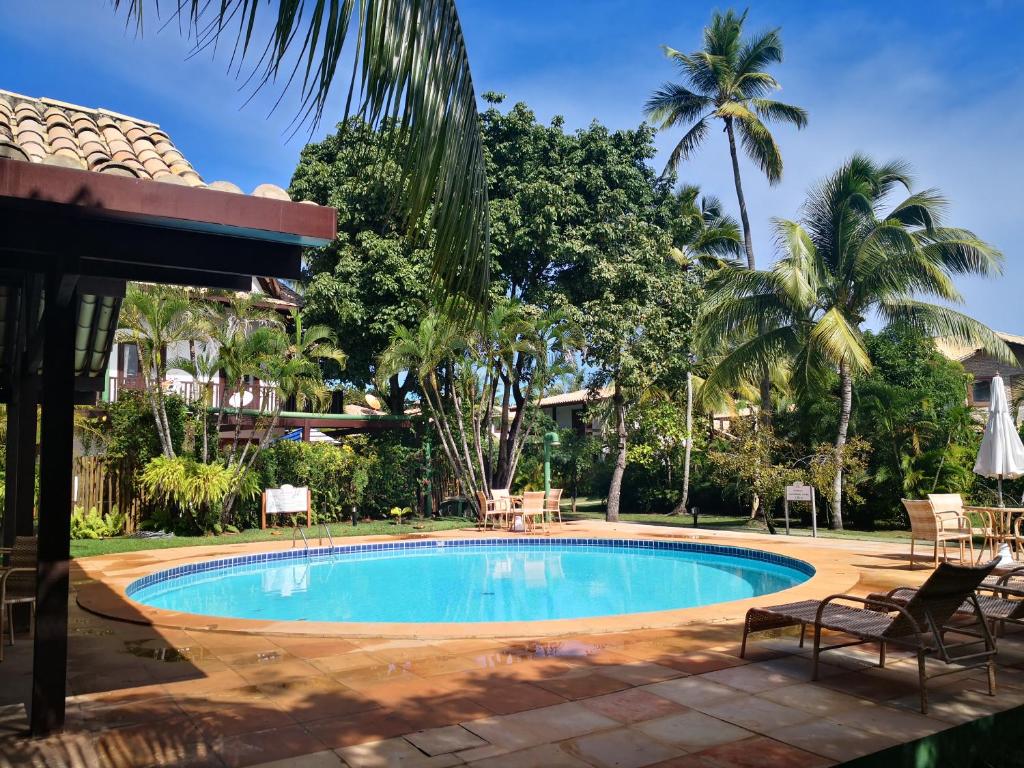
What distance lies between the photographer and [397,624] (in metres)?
7.22

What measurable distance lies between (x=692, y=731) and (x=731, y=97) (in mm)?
26728

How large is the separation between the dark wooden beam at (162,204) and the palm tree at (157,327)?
11.8 meters

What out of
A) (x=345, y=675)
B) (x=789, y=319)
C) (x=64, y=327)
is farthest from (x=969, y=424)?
(x=64, y=327)

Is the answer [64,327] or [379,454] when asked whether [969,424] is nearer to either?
[379,454]

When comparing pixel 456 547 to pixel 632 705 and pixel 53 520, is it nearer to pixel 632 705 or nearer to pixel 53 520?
pixel 632 705

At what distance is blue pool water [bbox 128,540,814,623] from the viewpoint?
33.4ft

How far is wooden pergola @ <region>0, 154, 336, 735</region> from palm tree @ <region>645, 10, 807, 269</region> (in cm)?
2357

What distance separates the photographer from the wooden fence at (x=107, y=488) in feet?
51.8

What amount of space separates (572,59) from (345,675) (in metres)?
12.9

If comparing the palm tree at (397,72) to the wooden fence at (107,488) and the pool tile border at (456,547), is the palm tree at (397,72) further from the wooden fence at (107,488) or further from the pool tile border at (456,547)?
the wooden fence at (107,488)

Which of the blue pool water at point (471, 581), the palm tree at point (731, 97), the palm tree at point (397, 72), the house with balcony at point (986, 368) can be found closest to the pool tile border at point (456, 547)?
the blue pool water at point (471, 581)

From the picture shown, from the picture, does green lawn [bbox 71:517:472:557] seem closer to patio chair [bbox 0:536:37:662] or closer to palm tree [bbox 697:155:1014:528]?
patio chair [bbox 0:536:37:662]

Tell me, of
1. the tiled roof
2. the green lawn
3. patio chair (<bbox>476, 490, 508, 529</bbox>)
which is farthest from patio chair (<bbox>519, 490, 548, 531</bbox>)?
the tiled roof

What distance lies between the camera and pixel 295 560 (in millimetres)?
13742
